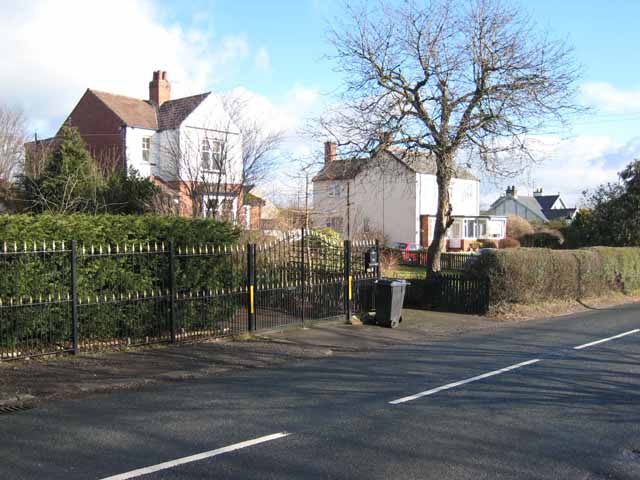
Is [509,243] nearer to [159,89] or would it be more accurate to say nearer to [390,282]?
[159,89]

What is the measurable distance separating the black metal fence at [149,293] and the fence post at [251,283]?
0.07 ft

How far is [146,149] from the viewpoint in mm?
30422

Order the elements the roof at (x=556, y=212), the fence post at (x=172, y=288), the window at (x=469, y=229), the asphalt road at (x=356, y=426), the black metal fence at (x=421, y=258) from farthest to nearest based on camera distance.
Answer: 1. the roof at (x=556, y=212)
2. the window at (x=469, y=229)
3. the black metal fence at (x=421, y=258)
4. the fence post at (x=172, y=288)
5. the asphalt road at (x=356, y=426)

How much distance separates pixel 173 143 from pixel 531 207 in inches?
2733

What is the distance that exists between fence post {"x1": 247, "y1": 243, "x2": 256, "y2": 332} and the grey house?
70422 mm

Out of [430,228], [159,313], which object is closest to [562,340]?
[159,313]

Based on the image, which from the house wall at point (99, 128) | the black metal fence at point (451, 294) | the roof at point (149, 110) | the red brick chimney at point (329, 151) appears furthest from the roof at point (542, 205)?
the black metal fence at point (451, 294)

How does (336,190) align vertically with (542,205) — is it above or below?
below

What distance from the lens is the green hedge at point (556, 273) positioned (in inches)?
672

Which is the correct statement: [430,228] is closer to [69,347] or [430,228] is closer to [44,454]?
[69,347]

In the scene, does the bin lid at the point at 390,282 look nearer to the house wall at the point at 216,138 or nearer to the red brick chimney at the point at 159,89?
the house wall at the point at 216,138

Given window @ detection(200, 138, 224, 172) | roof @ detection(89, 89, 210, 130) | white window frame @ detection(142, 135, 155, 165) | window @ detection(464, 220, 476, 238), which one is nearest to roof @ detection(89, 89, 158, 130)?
roof @ detection(89, 89, 210, 130)

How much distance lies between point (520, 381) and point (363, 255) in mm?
7487

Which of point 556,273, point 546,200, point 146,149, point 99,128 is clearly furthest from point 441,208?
point 546,200
